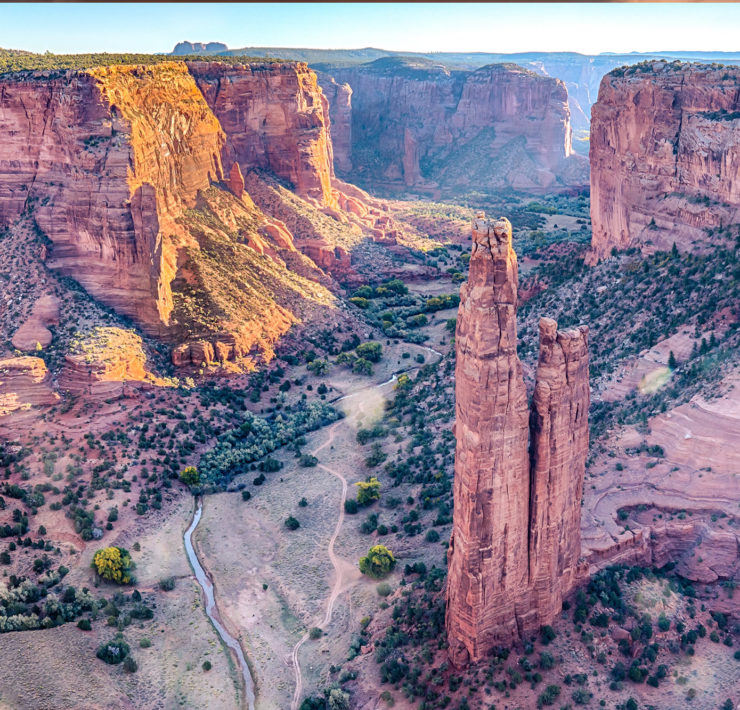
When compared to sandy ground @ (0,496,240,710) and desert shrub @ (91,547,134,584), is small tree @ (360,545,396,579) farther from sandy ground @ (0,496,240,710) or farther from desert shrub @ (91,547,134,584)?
desert shrub @ (91,547,134,584)

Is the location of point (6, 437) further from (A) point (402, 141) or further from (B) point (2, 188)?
(A) point (402, 141)

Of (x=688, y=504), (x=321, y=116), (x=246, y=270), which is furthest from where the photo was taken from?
(x=321, y=116)

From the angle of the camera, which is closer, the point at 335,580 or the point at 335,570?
the point at 335,580

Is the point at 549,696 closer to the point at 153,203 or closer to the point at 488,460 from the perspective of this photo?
the point at 488,460

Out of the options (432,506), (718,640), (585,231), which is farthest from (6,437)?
(585,231)

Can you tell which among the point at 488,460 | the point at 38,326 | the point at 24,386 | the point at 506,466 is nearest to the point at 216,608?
the point at 488,460

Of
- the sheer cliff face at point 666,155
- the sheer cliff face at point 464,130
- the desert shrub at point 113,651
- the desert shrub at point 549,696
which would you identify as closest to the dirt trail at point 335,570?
the desert shrub at point 113,651

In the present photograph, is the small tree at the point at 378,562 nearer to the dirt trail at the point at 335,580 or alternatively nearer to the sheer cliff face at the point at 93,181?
the dirt trail at the point at 335,580
